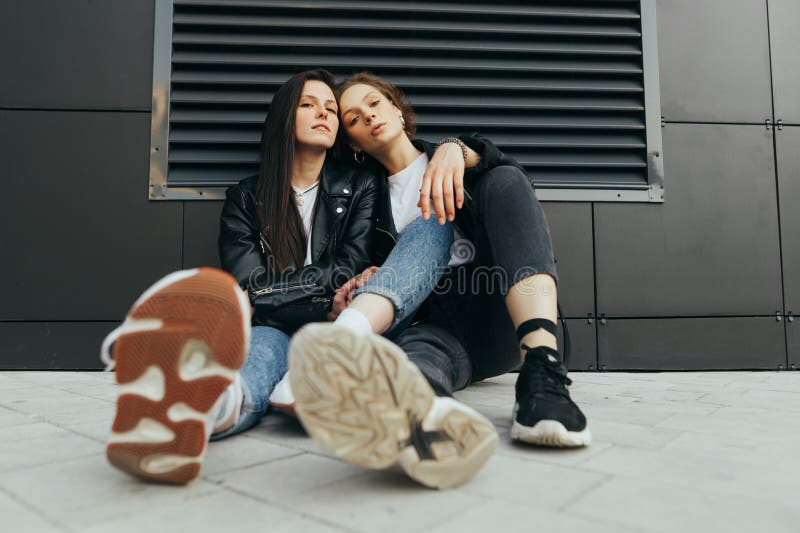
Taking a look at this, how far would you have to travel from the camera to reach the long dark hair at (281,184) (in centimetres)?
184

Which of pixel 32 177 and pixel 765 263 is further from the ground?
pixel 32 177

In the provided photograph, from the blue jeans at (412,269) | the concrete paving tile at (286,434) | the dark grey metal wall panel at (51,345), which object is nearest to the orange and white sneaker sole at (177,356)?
the concrete paving tile at (286,434)

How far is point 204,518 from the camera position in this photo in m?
0.78

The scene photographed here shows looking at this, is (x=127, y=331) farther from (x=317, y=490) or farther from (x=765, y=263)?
(x=765, y=263)

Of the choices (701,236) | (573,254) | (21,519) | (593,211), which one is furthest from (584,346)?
(21,519)

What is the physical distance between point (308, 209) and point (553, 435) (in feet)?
4.24

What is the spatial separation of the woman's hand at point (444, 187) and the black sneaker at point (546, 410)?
1.66 feet

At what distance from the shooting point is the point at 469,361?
1.55 meters

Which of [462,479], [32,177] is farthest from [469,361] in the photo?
[32,177]

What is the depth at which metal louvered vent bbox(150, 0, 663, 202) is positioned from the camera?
8.51 feet

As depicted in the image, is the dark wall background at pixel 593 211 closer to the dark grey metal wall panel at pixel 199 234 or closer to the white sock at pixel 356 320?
the dark grey metal wall panel at pixel 199 234

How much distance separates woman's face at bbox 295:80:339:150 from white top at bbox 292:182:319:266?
0.59 feet

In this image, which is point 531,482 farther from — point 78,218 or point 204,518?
point 78,218

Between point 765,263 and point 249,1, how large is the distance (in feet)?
10.2
